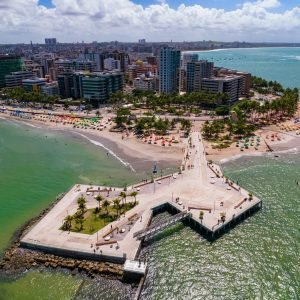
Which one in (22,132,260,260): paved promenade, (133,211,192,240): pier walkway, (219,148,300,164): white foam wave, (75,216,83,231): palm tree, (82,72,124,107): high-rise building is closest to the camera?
(22,132,260,260): paved promenade

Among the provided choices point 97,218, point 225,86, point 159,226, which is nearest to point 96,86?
point 225,86

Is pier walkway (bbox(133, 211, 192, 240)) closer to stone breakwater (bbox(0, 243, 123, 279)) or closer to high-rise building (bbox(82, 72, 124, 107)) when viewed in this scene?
stone breakwater (bbox(0, 243, 123, 279))

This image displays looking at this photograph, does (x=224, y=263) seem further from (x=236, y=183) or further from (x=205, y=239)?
(x=236, y=183)

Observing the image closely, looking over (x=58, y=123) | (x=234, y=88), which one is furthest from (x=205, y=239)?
(x=234, y=88)

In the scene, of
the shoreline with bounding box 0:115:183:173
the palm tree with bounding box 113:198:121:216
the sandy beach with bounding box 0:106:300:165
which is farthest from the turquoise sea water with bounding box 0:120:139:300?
the palm tree with bounding box 113:198:121:216

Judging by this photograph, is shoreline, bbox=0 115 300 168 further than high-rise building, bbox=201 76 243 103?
No

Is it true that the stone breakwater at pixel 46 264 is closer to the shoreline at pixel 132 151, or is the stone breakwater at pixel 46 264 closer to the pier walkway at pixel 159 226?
the pier walkway at pixel 159 226
